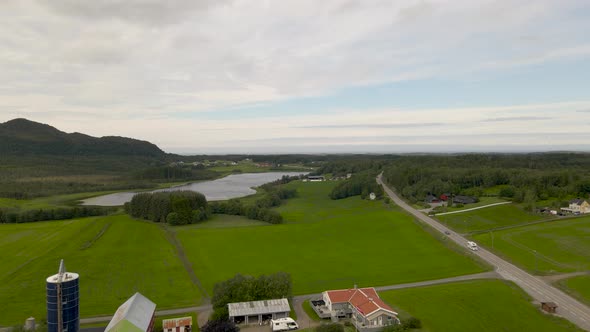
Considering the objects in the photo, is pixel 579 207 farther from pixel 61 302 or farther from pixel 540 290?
pixel 61 302

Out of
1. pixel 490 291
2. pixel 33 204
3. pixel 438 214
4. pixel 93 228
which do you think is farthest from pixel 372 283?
pixel 33 204

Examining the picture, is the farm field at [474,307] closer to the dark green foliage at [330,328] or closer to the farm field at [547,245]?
the dark green foliage at [330,328]

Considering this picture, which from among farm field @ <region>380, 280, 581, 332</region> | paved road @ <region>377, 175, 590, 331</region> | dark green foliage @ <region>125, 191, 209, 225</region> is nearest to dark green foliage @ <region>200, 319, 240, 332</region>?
farm field @ <region>380, 280, 581, 332</region>

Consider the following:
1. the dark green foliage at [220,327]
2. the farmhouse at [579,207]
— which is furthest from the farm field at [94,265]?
the farmhouse at [579,207]

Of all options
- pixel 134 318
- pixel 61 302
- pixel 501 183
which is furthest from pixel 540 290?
pixel 501 183

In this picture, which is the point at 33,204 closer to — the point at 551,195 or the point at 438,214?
the point at 438,214

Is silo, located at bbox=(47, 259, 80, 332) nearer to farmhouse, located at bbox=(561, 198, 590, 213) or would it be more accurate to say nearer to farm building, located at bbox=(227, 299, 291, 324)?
farm building, located at bbox=(227, 299, 291, 324)
